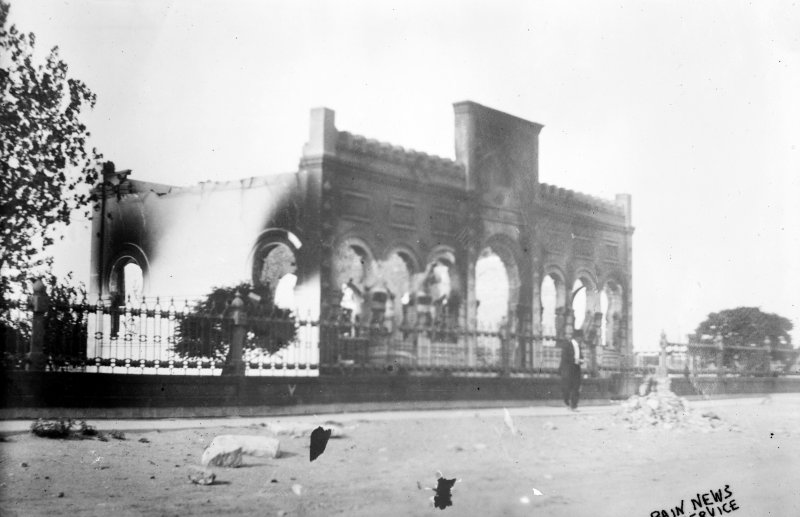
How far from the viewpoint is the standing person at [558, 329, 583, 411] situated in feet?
42.6

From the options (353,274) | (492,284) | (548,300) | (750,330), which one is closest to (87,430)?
(750,330)

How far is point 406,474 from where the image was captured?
23.2ft

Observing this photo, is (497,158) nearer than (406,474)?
No

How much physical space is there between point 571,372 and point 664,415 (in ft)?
7.40


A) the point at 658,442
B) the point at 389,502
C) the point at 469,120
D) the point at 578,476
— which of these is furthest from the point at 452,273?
the point at 389,502

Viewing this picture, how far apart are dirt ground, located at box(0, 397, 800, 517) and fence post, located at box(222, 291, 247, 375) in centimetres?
161

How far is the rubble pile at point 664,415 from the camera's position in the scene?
1080cm

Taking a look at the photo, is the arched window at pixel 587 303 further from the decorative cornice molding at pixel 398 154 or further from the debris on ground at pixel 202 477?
the debris on ground at pixel 202 477

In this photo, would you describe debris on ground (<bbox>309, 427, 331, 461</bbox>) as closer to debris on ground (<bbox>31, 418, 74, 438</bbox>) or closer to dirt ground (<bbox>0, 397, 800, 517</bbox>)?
dirt ground (<bbox>0, 397, 800, 517</bbox>)

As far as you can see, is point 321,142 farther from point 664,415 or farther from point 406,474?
point 406,474

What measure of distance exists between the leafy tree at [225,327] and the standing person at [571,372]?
4.20 m

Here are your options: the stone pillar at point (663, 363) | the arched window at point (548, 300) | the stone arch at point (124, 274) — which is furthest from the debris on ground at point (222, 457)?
the arched window at point (548, 300)

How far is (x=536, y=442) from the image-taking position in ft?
29.0

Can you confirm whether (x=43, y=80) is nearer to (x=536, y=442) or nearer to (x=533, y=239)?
(x=536, y=442)
